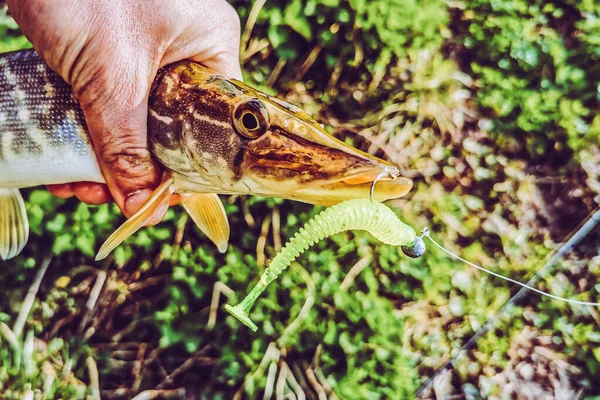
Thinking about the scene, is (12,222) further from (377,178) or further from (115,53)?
(377,178)

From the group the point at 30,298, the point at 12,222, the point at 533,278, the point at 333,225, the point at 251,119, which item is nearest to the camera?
the point at 333,225

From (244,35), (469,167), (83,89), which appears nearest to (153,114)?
(83,89)

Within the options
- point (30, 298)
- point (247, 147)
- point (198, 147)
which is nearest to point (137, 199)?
point (198, 147)

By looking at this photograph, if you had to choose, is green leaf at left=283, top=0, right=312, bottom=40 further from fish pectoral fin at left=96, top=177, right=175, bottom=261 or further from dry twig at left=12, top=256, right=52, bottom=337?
dry twig at left=12, top=256, right=52, bottom=337

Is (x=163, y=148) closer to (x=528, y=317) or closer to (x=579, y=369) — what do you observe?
(x=528, y=317)

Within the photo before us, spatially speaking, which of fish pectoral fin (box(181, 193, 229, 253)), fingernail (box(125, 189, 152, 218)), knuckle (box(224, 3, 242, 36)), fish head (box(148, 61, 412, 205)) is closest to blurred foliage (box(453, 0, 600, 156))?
knuckle (box(224, 3, 242, 36))

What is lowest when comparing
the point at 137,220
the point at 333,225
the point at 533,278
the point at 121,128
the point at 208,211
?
the point at 533,278
